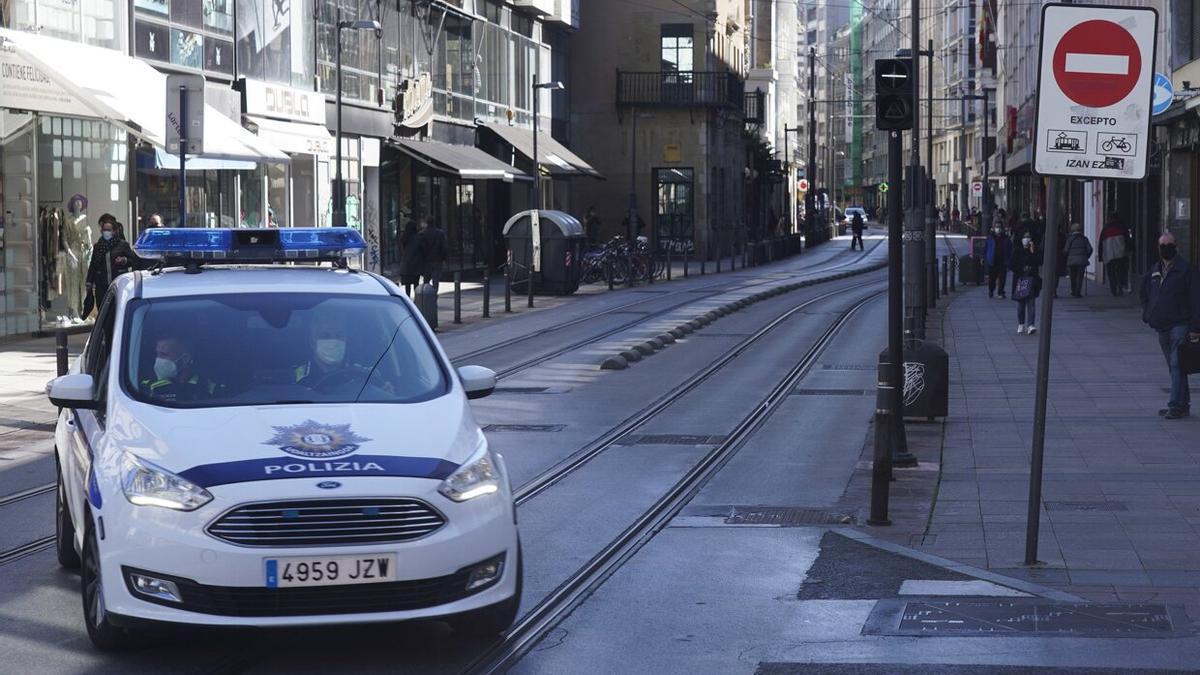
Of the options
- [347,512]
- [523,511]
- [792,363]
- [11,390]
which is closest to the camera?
[347,512]

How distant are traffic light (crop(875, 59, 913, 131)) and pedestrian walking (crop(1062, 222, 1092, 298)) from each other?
2346cm

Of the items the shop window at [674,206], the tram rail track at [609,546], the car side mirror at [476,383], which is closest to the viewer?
the tram rail track at [609,546]

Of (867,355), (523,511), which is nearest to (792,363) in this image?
(867,355)

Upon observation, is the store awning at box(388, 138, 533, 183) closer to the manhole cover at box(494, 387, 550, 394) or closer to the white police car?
the manhole cover at box(494, 387, 550, 394)

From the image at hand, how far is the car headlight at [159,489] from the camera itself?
672cm

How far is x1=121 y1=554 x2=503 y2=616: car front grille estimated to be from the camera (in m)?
6.68

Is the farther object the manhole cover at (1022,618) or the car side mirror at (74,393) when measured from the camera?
the manhole cover at (1022,618)

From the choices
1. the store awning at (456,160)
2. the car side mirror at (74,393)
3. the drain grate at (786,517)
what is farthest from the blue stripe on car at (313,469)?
the store awning at (456,160)

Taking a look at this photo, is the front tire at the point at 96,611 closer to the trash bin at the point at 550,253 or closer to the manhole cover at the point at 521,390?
the manhole cover at the point at 521,390

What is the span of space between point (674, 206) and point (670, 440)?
166 feet

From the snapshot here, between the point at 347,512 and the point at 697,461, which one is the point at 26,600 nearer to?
the point at 347,512

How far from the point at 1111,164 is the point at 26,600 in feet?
18.2

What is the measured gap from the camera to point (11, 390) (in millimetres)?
18484

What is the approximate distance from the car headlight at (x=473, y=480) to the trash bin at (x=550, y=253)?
1232 inches
